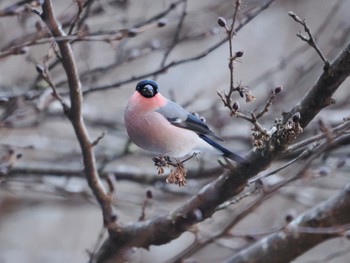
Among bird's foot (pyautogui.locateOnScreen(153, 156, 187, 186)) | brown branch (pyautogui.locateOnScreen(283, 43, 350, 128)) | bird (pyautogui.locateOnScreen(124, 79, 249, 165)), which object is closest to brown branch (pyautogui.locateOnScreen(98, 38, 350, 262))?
brown branch (pyautogui.locateOnScreen(283, 43, 350, 128))

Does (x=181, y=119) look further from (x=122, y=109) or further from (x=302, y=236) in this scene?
(x=122, y=109)

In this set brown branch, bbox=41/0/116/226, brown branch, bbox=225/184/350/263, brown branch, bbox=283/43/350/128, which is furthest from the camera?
brown branch, bbox=225/184/350/263

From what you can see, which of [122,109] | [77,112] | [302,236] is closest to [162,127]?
[77,112]

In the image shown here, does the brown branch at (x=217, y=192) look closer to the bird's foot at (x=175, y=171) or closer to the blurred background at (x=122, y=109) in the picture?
the blurred background at (x=122, y=109)

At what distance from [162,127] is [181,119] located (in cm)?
11

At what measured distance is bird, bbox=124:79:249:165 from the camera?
2418 millimetres

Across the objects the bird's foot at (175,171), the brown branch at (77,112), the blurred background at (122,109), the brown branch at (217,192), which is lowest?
the bird's foot at (175,171)

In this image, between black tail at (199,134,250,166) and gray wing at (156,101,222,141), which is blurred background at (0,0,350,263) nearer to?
black tail at (199,134,250,166)

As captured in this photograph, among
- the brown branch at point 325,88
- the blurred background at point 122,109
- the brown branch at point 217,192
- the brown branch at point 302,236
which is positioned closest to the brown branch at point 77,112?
the blurred background at point 122,109

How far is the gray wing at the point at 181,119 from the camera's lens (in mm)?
2574

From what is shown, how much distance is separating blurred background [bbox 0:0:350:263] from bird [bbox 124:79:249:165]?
313 mm

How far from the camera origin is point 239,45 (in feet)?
28.6

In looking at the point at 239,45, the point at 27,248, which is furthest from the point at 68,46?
the point at 27,248

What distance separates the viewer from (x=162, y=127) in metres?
2.51
